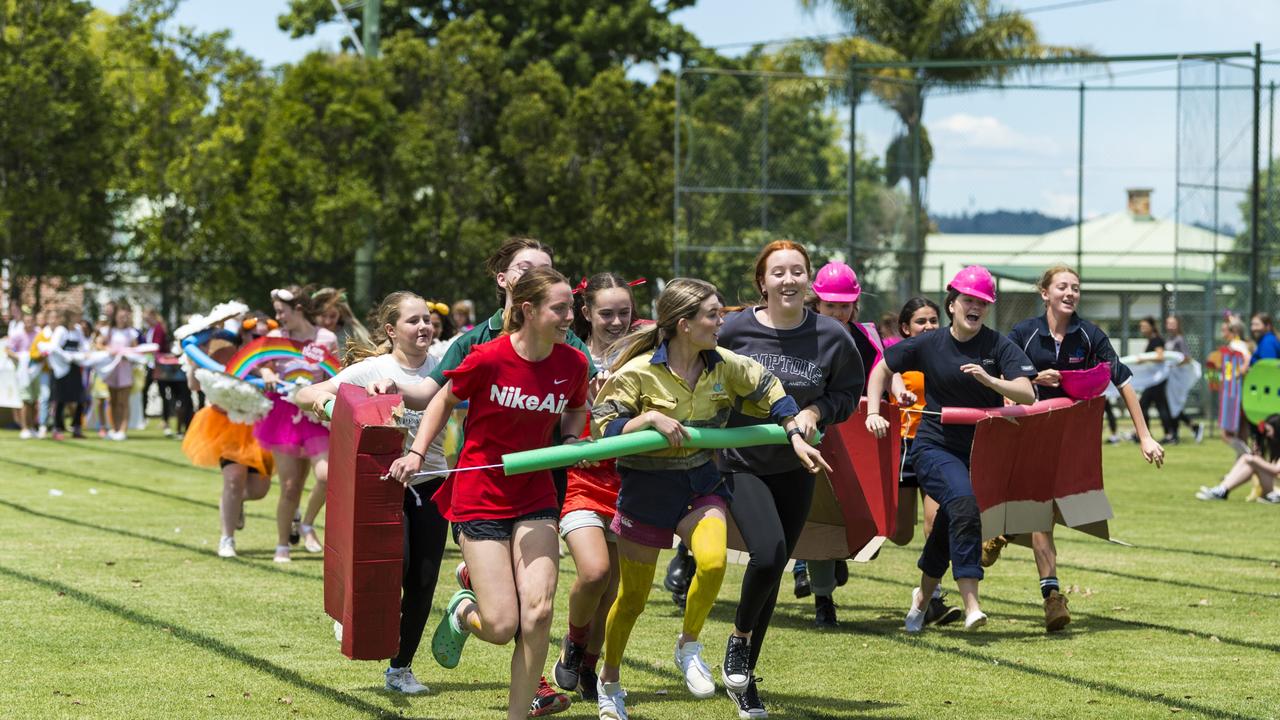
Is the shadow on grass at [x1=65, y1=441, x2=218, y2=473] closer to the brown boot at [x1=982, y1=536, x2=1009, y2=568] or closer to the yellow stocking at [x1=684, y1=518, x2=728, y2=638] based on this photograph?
the brown boot at [x1=982, y1=536, x2=1009, y2=568]

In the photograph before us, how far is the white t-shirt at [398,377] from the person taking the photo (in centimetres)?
687

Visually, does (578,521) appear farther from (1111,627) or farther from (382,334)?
(1111,627)

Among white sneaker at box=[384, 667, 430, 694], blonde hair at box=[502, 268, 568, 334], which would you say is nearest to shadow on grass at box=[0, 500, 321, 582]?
→ white sneaker at box=[384, 667, 430, 694]

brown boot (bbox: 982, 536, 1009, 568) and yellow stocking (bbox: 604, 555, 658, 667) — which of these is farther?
brown boot (bbox: 982, 536, 1009, 568)

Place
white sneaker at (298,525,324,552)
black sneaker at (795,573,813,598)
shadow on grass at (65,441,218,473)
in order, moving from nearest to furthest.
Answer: black sneaker at (795,573,813,598) → white sneaker at (298,525,324,552) → shadow on grass at (65,441,218,473)

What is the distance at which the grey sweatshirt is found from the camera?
6.75m

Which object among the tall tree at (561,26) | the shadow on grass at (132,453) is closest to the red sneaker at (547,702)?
the shadow on grass at (132,453)

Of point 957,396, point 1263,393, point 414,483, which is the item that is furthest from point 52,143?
point 414,483

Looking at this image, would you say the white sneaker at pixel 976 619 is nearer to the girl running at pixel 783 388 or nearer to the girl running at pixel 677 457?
the girl running at pixel 783 388

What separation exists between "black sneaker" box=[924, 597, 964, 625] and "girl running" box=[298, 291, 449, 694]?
10.1ft

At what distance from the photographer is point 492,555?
564 centimetres

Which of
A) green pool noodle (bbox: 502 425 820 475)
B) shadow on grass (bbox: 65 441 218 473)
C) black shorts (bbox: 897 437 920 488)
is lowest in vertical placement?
shadow on grass (bbox: 65 441 218 473)

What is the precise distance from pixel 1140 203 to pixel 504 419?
26432 millimetres

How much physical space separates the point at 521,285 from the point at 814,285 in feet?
10.9
